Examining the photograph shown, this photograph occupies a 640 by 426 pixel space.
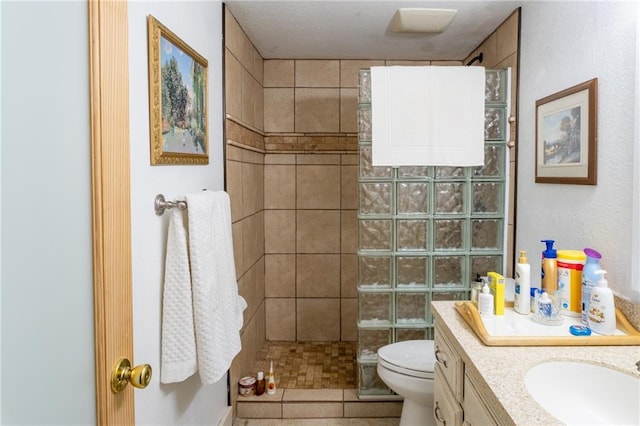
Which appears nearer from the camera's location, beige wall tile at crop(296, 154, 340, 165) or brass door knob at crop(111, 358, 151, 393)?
brass door knob at crop(111, 358, 151, 393)

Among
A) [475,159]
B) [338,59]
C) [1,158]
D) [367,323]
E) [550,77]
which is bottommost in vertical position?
[367,323]

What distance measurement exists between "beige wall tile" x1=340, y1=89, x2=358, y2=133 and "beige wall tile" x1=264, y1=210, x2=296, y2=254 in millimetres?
706

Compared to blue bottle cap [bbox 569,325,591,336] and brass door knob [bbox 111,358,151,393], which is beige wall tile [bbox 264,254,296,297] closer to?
blue bottle cap [bbox 569,325,591,336]

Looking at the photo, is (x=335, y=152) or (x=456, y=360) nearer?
(x=456, y=360)

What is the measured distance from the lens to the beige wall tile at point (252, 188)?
8.17 feet

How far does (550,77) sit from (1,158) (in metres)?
1.85

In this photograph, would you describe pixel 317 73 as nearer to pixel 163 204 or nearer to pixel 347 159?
pixel 347 159

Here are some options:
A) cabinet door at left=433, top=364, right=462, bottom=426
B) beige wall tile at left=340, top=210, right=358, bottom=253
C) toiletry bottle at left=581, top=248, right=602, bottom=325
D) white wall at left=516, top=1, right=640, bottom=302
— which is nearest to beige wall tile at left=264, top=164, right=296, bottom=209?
beige wall tile at left=340, top=210, right=358, bottom=253

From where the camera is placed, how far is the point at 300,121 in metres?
3.04

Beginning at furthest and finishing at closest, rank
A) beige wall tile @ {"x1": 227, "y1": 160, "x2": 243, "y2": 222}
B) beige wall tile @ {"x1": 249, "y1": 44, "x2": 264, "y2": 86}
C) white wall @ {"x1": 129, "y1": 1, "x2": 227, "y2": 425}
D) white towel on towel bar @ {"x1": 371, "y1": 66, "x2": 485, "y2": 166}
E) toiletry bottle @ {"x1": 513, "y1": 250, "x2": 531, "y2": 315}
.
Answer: beige wall tile @ {"x1": 249, "y1": 44, "x2": 264, "y2": 86} → beige wall tile @ {"x1": 227, "y1": 160, "x2": 243, "y2": 222} → white towel on towel bar @ {"x1": 371, "y1": 66, "x2": 485, "y2": 166} → toiletry bottle @ {"x1": 513, "y1": 250, "x2": 531, "y2": 315} → white wall @ {"x1": 129, "y1": 1, "x2": 227, "y2": 425}

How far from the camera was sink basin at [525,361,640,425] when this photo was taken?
104 cm

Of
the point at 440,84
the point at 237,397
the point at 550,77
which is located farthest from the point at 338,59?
the point at 237,397

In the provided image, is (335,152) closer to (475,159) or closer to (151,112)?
(475,159)

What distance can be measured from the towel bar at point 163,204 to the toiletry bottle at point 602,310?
1.27m
